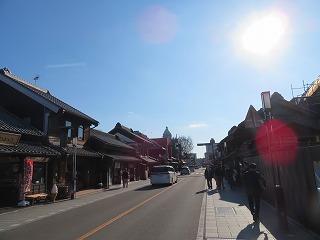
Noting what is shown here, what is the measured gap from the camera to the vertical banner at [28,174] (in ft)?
60.2

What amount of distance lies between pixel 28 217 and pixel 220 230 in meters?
8.33

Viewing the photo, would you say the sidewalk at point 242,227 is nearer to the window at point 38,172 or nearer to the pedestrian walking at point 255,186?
the pedestrian walking at point 255,186

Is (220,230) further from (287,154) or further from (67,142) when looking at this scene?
(67,142)

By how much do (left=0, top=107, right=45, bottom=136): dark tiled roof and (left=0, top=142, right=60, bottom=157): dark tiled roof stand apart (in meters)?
0.83

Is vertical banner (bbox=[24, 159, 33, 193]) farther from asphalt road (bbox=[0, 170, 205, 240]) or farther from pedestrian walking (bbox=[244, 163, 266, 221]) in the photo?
pedestrian walking (bbox=[244, 163, 266, 221])

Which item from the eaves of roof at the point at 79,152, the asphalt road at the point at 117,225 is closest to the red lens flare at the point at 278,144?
the asphalt road at the point at 117,225

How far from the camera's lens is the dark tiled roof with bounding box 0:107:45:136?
1900cm

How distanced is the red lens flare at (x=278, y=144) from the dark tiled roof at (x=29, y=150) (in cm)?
1280

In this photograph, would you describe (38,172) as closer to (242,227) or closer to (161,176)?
(161,176)

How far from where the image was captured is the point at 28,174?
734 inches

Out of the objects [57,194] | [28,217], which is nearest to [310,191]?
[28,217]

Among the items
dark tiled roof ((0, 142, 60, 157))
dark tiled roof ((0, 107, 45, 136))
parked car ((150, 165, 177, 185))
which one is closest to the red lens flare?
parked car ((150, 165, 177, 185))

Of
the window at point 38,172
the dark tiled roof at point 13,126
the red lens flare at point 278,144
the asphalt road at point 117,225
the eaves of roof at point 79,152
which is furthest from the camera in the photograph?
the eaves of roof at point 79,152

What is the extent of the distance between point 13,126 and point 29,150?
2.47m
